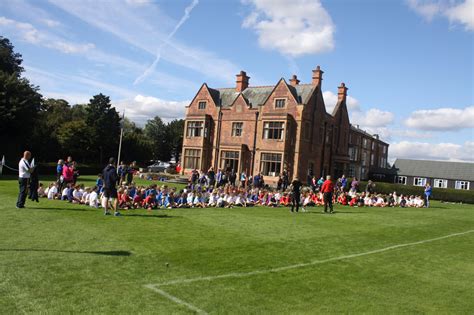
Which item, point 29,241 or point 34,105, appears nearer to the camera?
point 29,241

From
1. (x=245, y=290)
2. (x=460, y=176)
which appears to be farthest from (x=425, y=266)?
(x=460, y=176)

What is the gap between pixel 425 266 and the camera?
10922mm

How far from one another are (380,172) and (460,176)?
13107 millimetres

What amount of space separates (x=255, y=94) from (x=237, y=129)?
5.37m

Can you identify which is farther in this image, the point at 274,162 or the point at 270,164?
the point at 270,164

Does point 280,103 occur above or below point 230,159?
above

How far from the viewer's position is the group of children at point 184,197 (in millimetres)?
18094

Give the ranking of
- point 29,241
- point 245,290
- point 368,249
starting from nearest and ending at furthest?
point 245,290 → point 29,241 → point 368,249

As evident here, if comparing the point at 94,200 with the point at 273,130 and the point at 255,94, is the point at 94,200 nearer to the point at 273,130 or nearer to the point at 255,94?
the point at 273,130

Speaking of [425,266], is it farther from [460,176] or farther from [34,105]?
[460,176]

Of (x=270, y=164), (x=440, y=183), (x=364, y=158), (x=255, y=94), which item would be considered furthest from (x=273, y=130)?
(x=440, y=183)

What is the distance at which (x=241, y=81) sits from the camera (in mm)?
51469

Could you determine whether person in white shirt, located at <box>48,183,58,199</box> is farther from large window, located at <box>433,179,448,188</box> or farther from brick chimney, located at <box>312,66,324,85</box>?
large window, located at <box>433,179,448,188</box>

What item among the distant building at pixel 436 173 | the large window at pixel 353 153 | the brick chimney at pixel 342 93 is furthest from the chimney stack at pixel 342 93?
the distant building at pixel 436 173
